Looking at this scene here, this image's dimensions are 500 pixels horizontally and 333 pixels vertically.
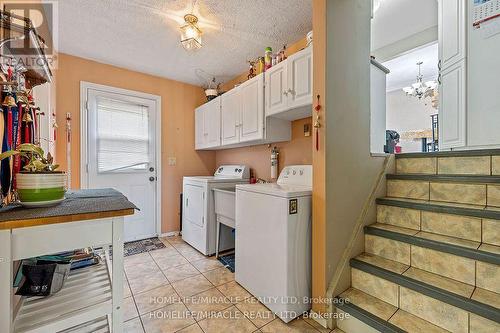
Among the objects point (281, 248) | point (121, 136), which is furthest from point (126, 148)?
point (281, 248)

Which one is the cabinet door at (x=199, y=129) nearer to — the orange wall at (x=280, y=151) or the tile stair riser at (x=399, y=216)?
the orange wall at (x=280, y=151)

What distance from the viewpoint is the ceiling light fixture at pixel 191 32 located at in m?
2.02

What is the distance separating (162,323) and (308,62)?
2.29 metres

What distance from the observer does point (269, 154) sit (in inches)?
112

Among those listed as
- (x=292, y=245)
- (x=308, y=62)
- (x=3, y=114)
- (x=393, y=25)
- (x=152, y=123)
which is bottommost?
(x=292, y=245)

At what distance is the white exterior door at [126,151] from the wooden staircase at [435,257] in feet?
9.31

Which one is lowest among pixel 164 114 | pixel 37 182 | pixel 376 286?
pixel 376 286

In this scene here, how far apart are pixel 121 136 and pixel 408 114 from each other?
698 cm

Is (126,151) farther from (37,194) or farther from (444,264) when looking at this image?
(444,264)

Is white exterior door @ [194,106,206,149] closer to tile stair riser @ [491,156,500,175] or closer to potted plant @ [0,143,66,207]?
potted plant @ [0,143,66,207]

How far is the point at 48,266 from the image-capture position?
1.14 metres

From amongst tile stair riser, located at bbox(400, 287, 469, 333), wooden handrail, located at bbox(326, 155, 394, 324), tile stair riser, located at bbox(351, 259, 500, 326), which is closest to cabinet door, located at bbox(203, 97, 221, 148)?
wooden handrail, located at bbox(326, 155, 394, 324)

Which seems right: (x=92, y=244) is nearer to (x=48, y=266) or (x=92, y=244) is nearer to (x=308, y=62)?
(x=48, y=266)

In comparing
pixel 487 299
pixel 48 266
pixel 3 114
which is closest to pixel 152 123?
pixel 3 114
